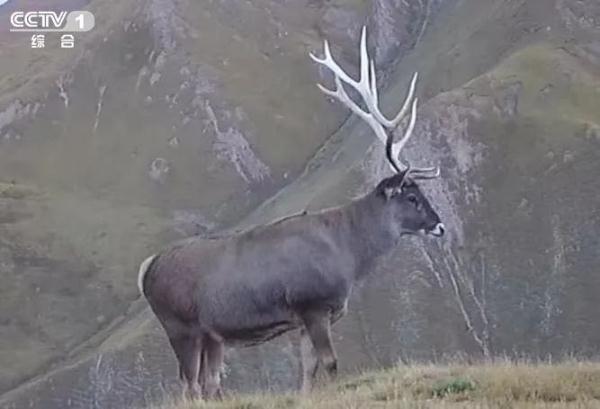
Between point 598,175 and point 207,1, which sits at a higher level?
point 207,1

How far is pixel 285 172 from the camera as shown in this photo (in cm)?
12925

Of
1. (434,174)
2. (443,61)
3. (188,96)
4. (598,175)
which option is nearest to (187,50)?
(188,96)

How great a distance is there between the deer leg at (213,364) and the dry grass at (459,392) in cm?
178

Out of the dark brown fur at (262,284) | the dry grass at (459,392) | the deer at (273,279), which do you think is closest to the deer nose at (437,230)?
the deer at (273,279)

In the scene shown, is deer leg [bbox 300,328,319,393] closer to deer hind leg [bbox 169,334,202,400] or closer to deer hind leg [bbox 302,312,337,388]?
deer hind leg [bbox 302,312,337,388]

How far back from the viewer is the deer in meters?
15.8

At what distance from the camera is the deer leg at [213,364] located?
53.2 ft

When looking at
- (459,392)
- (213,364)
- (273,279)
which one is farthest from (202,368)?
(459,392)

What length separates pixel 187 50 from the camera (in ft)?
465

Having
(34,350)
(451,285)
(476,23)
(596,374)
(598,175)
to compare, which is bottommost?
(34,350)

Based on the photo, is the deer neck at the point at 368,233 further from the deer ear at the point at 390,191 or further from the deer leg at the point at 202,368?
the deer leg at the point at 202,368

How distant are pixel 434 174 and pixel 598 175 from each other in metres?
73.6

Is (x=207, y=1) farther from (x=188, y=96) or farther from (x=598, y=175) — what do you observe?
(x=598, y=175)

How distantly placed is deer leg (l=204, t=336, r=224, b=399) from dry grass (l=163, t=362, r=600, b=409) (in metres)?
1.78
